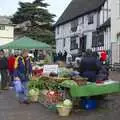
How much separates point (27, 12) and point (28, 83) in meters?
54.7

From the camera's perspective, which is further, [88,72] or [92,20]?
[92,20]

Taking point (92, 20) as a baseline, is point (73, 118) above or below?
below

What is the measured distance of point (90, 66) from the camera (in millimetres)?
14523

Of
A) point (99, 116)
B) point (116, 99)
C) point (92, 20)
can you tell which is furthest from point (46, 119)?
point (92, 20)

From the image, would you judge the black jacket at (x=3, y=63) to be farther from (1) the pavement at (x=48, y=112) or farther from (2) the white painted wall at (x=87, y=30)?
(2) the white painted wall at (x=87, y=30)

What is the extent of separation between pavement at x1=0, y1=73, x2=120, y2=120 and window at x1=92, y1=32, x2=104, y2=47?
33.0 m

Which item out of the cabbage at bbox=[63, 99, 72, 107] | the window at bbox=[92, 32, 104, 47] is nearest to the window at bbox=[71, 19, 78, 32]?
the window at bbox=[92, 32, 104, 47]

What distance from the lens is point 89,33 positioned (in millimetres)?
54594

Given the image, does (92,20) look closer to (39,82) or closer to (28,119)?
(39,82)

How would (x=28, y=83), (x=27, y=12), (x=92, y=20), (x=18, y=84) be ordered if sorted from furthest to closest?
(x=27, y=12)
(x=92, y=20)
(x=28, y=83)
(x=18, y=84)

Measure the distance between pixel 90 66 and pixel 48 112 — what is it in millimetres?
1911

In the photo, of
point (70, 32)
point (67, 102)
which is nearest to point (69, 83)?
point (67, 102)

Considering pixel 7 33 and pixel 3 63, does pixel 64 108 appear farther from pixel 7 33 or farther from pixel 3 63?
pixel 7 33

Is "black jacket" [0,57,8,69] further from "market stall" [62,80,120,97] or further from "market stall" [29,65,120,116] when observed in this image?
"market stall" [62,80,120,97]
